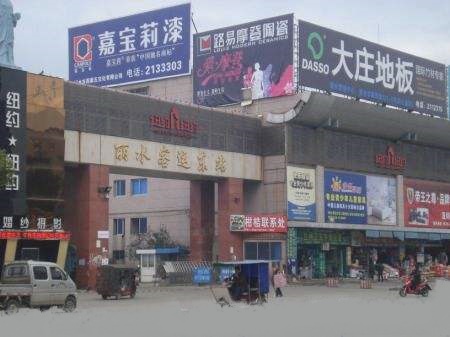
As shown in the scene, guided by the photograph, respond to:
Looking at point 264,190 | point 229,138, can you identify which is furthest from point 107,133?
point 264,190

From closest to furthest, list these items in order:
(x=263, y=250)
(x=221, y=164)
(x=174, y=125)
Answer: (x=174, y=125) → (x=221, y=164) → (x=263, y=250)

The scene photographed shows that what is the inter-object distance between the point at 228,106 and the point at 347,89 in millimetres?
8382

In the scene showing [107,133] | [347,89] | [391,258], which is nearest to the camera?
[107,133]

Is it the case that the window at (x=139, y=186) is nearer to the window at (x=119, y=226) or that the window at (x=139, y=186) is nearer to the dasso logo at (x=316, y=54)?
the window at (x=119, y=226)

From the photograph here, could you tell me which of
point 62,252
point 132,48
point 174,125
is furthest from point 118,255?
point 62,252

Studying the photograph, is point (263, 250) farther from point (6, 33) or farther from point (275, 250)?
point (6, 33)

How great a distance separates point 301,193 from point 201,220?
698 cm

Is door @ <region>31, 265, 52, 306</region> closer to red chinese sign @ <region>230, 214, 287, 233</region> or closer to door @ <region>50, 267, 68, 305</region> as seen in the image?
door @ <region>50, 267, 68, 305</region>

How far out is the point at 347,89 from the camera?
5656 centimetres

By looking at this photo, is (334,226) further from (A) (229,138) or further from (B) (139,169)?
(B) (139,169)

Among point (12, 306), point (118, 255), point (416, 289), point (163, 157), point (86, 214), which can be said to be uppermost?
point (163, 157)

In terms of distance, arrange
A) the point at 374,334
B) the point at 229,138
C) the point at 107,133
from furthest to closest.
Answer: the point at 229,138, the point at 107,133, the point at 374,334

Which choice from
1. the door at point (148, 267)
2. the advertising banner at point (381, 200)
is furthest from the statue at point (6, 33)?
the advertising banner at point (381, 200)

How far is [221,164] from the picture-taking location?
50.2 meters
